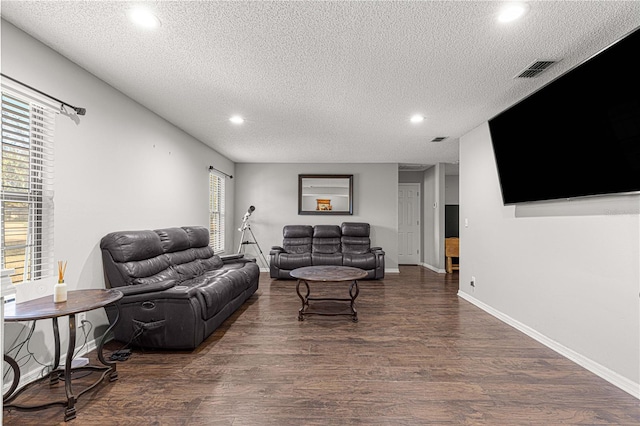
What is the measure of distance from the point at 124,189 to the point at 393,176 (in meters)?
5.21

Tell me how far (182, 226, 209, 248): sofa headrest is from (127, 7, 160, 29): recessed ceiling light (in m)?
2.61

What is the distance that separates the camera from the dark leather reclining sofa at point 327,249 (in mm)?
5938

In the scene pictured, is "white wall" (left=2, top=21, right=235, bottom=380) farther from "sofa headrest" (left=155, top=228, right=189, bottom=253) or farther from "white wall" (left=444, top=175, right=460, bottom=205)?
"white wall" (left=444, top=175, right=460, bottom=205)

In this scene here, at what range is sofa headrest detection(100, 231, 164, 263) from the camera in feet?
9.29

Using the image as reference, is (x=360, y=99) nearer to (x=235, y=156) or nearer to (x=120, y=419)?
(x=120, y=419)

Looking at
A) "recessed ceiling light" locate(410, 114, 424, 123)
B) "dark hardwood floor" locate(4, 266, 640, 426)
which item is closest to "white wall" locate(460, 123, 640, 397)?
"dark hardwood floor" locate(4, 266, 640, 426)

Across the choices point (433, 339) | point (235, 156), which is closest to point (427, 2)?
point (433, 339)

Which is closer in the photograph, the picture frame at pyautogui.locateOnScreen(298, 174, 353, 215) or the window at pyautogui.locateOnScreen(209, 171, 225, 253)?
the window at pyautogui.locateOnScreen(209, 171, 225, 253)

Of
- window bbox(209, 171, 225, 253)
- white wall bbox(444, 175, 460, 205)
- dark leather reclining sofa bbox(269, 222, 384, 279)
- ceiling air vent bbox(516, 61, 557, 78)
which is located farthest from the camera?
white wall bbox(444, 175, 460, 205)

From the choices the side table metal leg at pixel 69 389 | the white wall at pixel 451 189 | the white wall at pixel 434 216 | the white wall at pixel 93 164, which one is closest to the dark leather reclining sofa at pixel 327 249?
the white wall at pixel 434 216

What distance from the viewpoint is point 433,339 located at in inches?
118

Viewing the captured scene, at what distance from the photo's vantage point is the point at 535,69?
2.59m

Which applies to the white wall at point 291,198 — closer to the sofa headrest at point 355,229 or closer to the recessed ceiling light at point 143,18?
the sofa headrest at point 355,229

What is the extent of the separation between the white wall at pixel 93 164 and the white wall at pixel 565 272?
4.14 m
